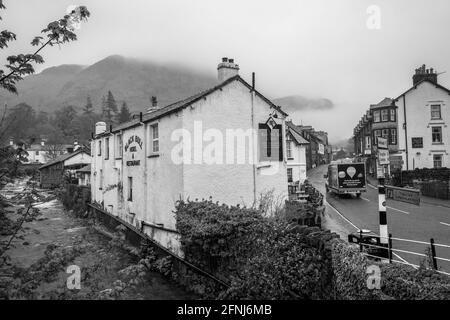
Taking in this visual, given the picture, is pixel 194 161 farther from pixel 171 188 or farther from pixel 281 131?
pixel 281 131

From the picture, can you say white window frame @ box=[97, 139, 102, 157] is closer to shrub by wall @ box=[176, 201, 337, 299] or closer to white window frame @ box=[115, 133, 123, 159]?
white window frame @ box=[115, 133, 123, 159]

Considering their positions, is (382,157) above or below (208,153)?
below

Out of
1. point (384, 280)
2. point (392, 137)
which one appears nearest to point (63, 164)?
point (392, 137)

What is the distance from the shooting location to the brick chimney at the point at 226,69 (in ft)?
60.7

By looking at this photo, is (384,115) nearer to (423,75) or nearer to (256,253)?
(423,75)

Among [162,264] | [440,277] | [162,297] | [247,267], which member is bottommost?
[162,297]

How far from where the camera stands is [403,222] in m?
19.1

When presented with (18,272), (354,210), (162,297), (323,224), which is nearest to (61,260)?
(18,272)

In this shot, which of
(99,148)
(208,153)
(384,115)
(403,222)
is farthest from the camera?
(384,115)

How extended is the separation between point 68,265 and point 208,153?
1162cm

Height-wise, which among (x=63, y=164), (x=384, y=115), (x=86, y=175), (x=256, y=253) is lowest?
(x=256, y=253)

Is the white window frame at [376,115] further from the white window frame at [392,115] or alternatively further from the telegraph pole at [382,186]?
the telegraph pole at [382,186]
